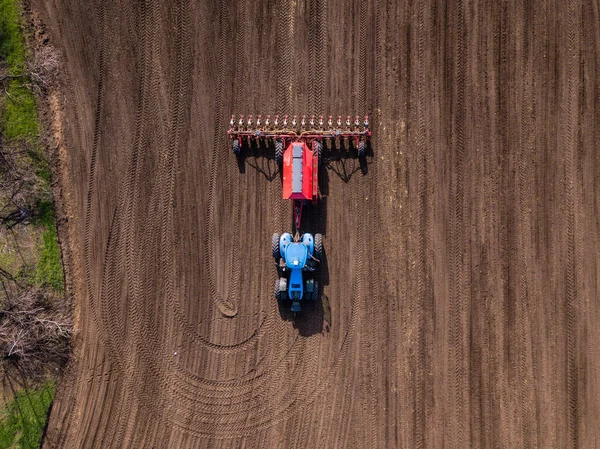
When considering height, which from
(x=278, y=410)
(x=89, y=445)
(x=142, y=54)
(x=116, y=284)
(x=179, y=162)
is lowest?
(x=89, y=445)

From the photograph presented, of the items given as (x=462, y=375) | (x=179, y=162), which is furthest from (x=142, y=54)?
(x=462, y=375)

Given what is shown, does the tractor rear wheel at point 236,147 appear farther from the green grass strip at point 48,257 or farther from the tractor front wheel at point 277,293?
the green grass strip at point 48,257

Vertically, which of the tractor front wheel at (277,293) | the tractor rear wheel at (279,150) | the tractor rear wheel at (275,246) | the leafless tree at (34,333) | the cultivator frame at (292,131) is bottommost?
the leafless tree at (34,333)

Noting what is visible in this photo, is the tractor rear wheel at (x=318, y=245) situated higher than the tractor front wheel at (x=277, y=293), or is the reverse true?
the tractor rear wheel at (x=318, y=245)

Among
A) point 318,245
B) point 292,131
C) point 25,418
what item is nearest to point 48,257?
point 25,418

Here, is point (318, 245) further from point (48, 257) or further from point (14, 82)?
point (14, 82)

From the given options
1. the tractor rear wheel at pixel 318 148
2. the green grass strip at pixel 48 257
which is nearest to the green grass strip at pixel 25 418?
the green grass strip at pixel 48 257

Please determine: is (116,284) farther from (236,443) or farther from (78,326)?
(236,443)
